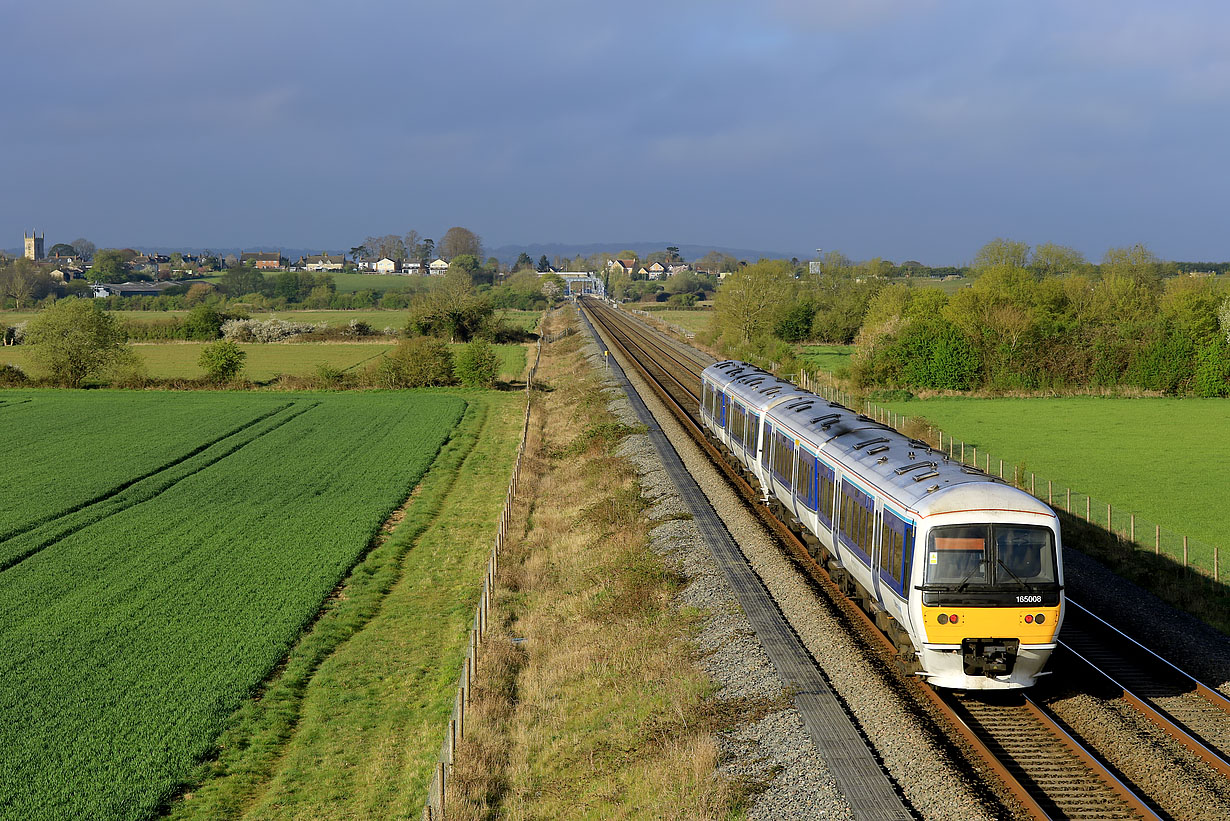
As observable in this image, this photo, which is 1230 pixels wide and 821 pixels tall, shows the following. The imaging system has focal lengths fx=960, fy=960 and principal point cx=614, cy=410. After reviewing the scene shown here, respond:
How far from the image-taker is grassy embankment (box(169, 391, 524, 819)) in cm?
1405

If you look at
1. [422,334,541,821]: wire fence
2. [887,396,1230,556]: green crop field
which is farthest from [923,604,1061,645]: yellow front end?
[887,396,1230,556]: green crop field

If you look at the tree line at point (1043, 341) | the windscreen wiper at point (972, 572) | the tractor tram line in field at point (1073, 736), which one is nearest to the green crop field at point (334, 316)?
the tree line at point (1043, 341)

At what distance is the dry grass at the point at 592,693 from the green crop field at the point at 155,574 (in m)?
4.58

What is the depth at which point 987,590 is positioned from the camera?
1330cm

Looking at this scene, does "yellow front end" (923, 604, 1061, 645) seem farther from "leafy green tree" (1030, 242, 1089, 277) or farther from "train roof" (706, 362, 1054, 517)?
"leafy green tree" (1030, 242, 1089, 277)

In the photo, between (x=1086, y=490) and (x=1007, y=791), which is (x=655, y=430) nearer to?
(x=1086, y=490)

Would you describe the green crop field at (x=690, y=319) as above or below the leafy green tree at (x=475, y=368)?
above

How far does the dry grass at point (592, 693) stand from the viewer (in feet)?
40.2

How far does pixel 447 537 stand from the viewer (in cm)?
2831

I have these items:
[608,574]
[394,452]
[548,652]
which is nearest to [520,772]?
Answer: [548,652]

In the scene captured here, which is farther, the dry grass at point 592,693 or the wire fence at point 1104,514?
the wire fence at point 1104,514

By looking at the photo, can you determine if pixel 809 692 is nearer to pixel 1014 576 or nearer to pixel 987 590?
pixel 987 590

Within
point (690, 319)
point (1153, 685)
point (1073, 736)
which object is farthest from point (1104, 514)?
point (690, 319)

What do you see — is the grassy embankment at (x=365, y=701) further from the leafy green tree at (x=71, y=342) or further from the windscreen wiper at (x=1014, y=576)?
the leafy green tree at (x=71, y=342)
